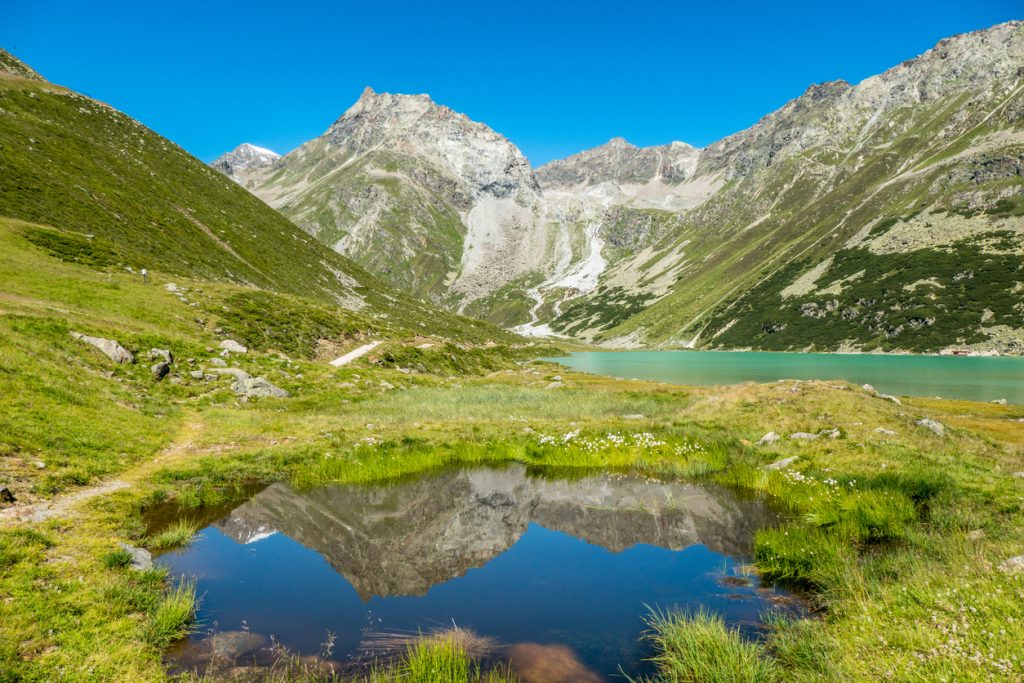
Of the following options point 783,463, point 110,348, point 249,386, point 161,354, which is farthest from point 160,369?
point 783,463

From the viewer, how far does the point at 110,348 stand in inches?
1064

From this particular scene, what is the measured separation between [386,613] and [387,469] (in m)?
10.6

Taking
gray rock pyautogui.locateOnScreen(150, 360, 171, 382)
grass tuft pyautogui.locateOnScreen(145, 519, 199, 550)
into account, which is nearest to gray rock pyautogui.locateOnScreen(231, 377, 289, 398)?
gray rock pyautogui.locateOnScreen(150, 360, 171, 382)

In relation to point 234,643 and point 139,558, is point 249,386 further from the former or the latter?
point 234,643

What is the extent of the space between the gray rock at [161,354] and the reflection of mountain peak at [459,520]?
18.3 meters

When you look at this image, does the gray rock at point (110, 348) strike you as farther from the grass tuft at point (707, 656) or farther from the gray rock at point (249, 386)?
the grass tuft at point (707, 656)

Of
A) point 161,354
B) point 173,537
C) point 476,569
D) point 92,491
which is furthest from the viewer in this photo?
point 161,354

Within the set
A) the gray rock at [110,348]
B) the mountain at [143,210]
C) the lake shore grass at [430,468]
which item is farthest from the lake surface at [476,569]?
the mountain at [143,210]

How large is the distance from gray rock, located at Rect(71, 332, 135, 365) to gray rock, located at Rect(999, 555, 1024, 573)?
36607mm

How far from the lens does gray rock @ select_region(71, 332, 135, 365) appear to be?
26391 millimetres

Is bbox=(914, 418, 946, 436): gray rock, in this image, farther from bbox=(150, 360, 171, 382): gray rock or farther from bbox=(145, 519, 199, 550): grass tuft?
bbox=(150, 360, 171, 382): gray rock

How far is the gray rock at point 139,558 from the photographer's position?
10594 millimetres

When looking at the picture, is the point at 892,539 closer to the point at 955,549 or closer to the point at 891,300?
the point at 955,549

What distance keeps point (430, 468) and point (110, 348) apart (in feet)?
69.8
